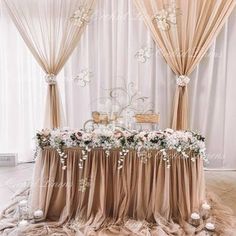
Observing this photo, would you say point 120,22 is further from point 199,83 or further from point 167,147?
point 167,147

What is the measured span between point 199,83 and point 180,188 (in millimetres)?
1809

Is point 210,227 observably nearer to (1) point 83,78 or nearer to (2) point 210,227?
(2) point 210,227

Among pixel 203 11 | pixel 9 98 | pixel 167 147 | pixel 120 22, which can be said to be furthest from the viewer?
pixel 9 98

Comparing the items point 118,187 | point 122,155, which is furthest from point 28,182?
point 122,155

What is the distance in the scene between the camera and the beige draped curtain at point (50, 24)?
3.57 m

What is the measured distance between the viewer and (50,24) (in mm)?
3600

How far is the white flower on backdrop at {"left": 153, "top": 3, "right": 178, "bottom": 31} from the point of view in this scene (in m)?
3.53

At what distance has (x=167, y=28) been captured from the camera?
354 centimetres

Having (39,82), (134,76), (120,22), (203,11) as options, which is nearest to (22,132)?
(39,82)

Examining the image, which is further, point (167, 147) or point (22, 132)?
point (22, 132)

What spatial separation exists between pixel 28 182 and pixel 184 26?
104 inches

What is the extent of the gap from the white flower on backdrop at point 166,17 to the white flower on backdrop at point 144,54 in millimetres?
321

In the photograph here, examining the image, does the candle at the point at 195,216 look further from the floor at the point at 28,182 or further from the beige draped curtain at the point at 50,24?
the beige draped curtain at the point at 50,24

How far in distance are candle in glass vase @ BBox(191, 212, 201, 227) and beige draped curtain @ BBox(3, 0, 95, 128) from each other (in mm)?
2416
